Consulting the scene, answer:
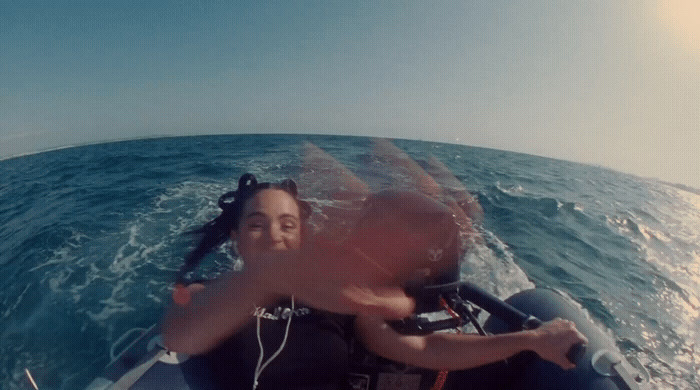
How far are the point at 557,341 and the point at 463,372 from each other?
2.94 ft

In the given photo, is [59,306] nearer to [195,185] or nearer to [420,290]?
[420,290]

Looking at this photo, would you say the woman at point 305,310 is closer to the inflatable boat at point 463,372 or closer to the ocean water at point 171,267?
the inflatable boat at point 463,372

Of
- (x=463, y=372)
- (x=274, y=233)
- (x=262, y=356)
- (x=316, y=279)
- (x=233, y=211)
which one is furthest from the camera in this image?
(x=463, y=372)

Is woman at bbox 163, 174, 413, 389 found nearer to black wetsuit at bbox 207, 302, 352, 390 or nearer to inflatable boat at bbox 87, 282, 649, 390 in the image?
black wetsuit at bbox 207, 302, 352, 390

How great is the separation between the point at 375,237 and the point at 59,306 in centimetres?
481

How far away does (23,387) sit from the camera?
311 centimetres

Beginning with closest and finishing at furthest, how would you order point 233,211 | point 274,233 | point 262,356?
1. point 262,356
2. point 274,233
3. point 233,211

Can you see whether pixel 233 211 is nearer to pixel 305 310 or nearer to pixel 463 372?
pixel 305 310

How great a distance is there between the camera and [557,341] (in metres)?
1.63

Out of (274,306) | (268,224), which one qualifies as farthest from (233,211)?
(274,306)

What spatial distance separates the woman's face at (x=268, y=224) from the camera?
5.72 ft

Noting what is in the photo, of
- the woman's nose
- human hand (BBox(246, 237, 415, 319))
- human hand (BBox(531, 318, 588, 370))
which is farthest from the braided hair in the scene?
human hand (BBox(531, 318, 588, 370))

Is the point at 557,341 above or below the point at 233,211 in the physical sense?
below

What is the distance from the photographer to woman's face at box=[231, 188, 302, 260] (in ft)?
5.72
